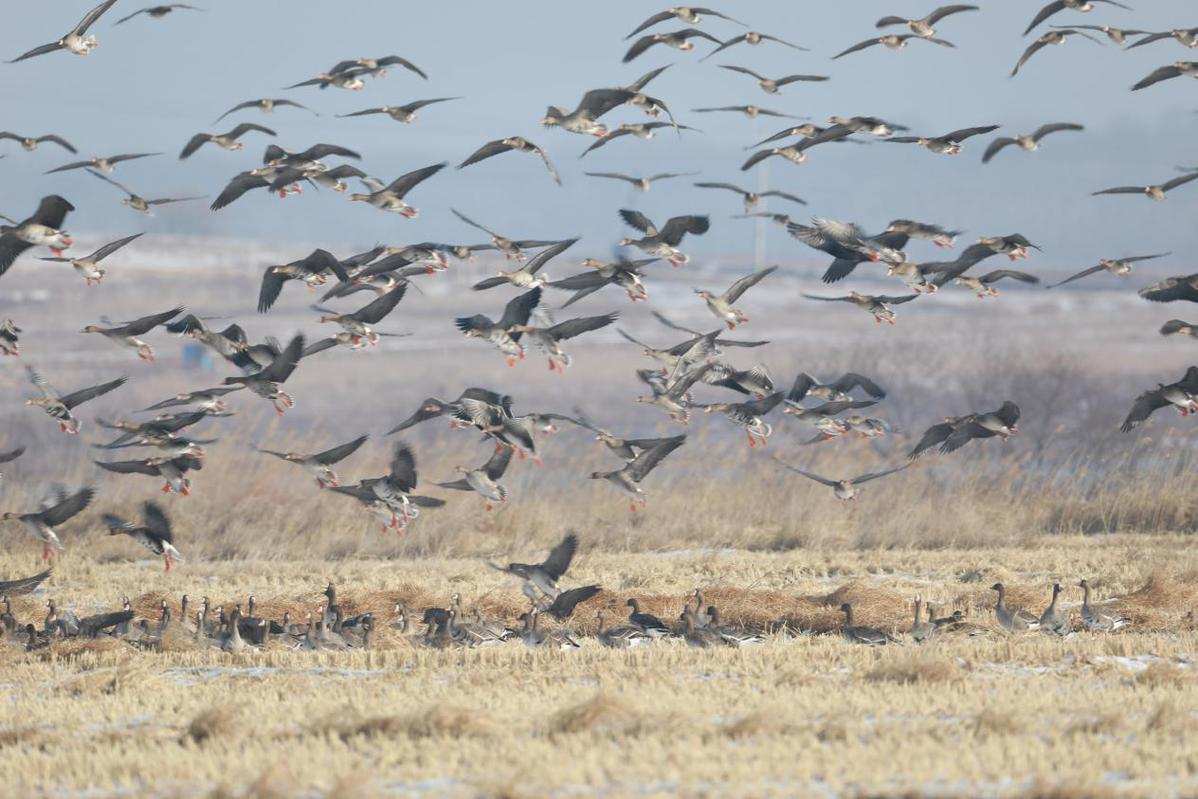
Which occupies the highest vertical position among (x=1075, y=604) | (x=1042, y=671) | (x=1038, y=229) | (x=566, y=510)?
(x=1042, y=671)

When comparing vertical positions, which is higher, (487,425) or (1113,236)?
(487,425)

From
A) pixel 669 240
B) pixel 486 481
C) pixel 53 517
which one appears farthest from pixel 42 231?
pixel 669 240

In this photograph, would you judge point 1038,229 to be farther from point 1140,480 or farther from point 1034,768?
point 1034,768

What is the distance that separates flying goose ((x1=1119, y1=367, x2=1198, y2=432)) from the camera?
1719 cm

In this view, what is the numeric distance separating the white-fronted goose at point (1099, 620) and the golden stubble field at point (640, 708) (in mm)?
197

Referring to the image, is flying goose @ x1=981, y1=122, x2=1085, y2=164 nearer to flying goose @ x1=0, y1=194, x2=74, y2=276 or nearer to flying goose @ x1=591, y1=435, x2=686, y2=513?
flying goose @ x1=591, y1=435, x2=686, y2=513

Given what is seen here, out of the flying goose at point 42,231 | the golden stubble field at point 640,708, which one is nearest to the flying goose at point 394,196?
the flying goose at point 42,231

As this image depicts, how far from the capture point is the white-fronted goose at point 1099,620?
15609mm

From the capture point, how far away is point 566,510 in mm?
24781

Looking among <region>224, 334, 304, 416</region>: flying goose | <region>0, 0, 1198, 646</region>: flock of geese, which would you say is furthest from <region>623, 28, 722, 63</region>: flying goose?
<region>224, 334, 304, 416</region>: flying goose

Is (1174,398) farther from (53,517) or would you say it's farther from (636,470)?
(53,517)

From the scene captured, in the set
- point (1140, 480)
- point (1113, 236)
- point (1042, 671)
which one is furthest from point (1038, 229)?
point (1042, 671)

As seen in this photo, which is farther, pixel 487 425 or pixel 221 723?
pixel 487 425

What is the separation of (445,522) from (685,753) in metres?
13.4
